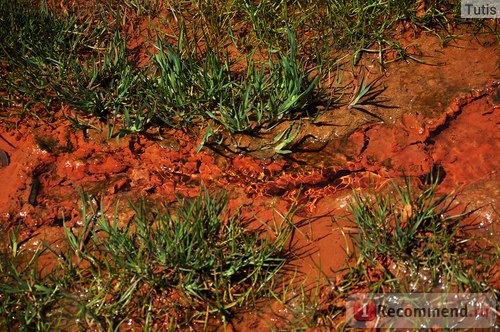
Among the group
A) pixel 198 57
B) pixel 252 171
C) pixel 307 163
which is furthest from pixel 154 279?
pixel 198 57

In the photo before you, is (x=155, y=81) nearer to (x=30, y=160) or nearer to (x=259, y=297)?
(x=30, y=160)

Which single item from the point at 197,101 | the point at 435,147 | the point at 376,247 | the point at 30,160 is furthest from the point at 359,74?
the point at 30,160

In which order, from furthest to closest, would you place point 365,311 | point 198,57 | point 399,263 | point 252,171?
1. point 198,57
2. point 252,171
3. point 399,263
4. point 365,311

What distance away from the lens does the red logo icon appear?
285cm

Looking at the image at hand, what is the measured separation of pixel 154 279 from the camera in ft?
9.64

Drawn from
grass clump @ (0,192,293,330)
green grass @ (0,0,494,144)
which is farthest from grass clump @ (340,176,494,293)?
green grass @ (0,0,494,144)

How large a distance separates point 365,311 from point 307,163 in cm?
99

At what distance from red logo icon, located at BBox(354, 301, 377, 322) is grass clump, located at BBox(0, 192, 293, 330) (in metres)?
0.41

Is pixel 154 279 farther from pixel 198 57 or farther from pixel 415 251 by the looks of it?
pixel 198 57

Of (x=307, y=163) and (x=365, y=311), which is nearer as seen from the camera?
(x=365, y=311)

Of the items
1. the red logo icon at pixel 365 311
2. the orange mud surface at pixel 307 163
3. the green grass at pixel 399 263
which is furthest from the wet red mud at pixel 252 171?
the red logo icon at pixel 365 311

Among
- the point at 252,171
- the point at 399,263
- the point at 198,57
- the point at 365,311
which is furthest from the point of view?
the point at 198,57

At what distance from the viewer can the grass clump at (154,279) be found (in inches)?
115

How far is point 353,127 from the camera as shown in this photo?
144 inches
